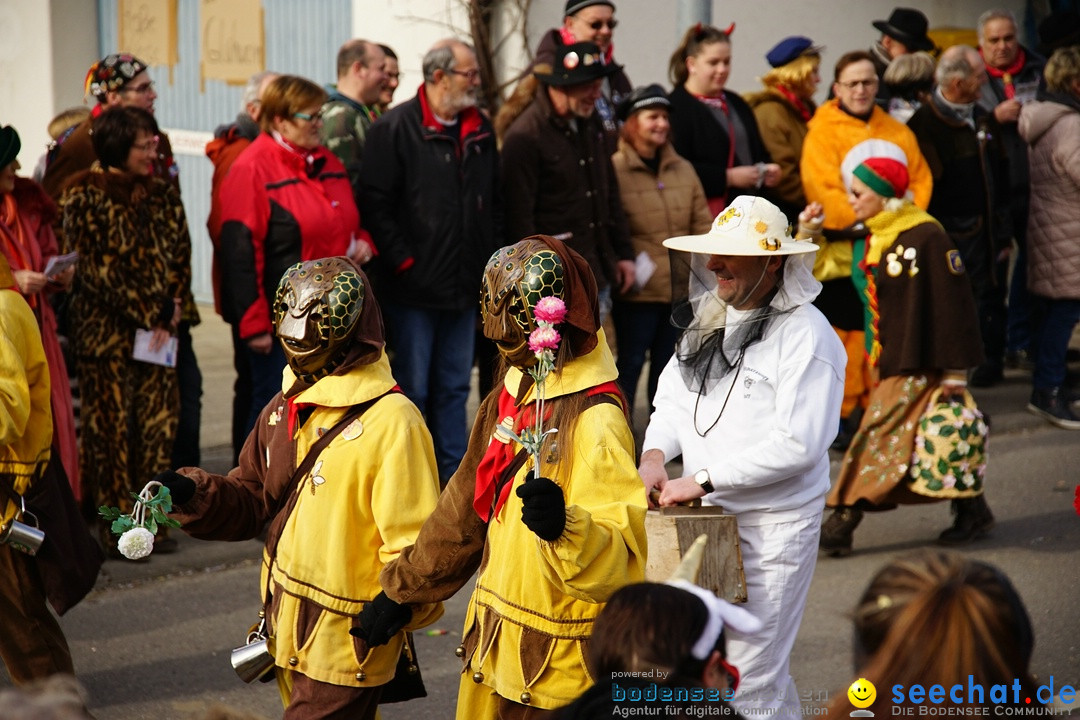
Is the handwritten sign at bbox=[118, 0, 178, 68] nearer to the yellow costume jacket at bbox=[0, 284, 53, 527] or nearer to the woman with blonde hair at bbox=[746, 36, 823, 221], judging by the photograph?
the woman with blonde hair at bbox=[746, 36, 823, 221]

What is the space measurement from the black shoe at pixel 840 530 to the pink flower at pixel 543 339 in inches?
148

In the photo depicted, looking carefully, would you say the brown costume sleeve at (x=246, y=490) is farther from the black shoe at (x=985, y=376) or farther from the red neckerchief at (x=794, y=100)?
the black shoe at (x=985, y=376)

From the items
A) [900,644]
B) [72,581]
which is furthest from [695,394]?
[72,581]

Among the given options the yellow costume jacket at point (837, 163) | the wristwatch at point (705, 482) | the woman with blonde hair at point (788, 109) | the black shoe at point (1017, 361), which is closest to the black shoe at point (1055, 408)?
the black shoe at point (1017, 361)

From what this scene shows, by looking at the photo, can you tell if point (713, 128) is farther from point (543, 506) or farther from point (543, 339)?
point (543, 506)

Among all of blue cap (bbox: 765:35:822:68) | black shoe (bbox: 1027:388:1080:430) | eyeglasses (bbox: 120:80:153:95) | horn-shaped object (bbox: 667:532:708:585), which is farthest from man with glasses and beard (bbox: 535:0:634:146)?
horn-shaped object (bbox: 667:532:708:585)

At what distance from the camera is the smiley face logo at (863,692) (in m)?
2.33

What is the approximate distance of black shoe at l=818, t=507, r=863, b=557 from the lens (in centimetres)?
664

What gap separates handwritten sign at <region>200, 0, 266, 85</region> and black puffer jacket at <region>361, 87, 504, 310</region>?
513cm

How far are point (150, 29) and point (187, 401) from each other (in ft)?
22.3

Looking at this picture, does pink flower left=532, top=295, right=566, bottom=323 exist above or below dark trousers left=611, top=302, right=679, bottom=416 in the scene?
above

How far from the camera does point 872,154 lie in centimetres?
709

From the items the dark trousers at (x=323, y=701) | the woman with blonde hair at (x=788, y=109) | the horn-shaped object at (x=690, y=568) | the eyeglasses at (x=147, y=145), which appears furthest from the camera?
the woman with blonde hair at (x=788, y=109)

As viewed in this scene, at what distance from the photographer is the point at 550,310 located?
130 inches
